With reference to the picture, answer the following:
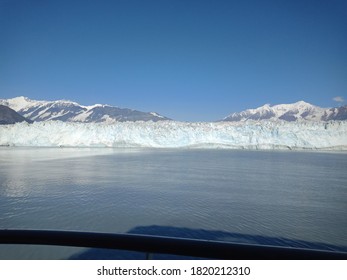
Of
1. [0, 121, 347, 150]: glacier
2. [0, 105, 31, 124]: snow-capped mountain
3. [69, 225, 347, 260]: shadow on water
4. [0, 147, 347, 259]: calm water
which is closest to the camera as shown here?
[69, 225, 347, 260]: shadow on water

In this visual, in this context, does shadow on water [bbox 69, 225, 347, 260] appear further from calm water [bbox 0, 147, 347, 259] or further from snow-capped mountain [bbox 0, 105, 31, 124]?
snow-capped mountain [bbox 0, 105, 31, 124]

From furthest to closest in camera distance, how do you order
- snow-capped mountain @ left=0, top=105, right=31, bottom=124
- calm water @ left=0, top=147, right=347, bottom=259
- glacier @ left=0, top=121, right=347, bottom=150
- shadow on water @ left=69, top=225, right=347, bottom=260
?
snow-capped mountain @ left=0, top=105, right=31, bottom=124, glacier @ left=0, top=121, right=347, bottom=150, calm water @ left=0, top=147, right=347, bottom=259, shadow on water @ left=69, top=225, right=347, bottom=260

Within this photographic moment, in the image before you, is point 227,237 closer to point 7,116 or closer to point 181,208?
point 181,208

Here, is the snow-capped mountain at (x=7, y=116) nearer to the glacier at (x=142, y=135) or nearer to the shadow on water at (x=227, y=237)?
the glacier at (x=142, y=135)

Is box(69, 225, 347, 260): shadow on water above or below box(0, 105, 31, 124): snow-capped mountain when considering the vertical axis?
below

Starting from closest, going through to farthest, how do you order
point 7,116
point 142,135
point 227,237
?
point 227,237, point 142,135, point 7,116

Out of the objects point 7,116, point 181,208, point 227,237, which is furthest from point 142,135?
point 7,116

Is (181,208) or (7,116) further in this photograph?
(7,116)

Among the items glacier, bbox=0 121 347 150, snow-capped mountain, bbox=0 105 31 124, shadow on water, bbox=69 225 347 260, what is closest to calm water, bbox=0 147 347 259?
shadow on water, bbox=69 225 347 260

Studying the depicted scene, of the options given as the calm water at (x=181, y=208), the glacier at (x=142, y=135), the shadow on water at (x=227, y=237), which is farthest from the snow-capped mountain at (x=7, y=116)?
the shadow on water at (x=227, y=237)
